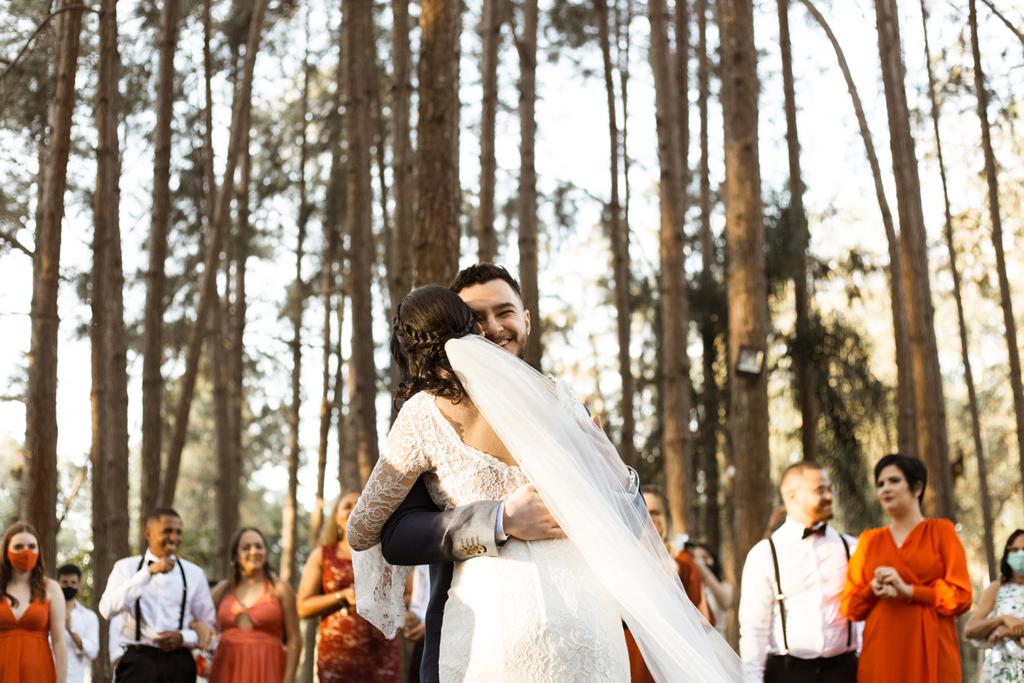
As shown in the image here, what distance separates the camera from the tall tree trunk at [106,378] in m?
8.87

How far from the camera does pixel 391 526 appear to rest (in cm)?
267

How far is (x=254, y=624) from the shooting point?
680cm

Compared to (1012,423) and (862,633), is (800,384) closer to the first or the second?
(862,633)

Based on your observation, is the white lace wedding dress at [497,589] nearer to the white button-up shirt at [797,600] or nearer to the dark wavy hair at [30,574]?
the white button-up shirt at [797,600]

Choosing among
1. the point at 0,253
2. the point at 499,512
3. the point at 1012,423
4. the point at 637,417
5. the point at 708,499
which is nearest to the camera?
the point at 499,512

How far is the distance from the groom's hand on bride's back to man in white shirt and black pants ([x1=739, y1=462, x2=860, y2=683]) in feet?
9.96

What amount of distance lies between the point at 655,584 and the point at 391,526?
0.73 metres

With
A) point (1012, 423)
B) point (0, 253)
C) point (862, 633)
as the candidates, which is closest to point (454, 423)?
point (862, 633)

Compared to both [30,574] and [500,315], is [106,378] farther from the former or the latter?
[500,315]

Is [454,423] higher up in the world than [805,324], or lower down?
lower down

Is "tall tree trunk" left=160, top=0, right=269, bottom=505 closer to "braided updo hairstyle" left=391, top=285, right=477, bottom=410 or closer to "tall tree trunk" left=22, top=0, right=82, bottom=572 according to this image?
"tall tree trunk" left=22, top=0, right=82, bottom=572

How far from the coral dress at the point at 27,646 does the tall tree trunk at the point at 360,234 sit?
395 centimetres

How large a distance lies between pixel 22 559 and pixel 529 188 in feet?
20.3

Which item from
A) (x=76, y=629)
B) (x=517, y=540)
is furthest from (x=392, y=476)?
(x=76, y=629)
